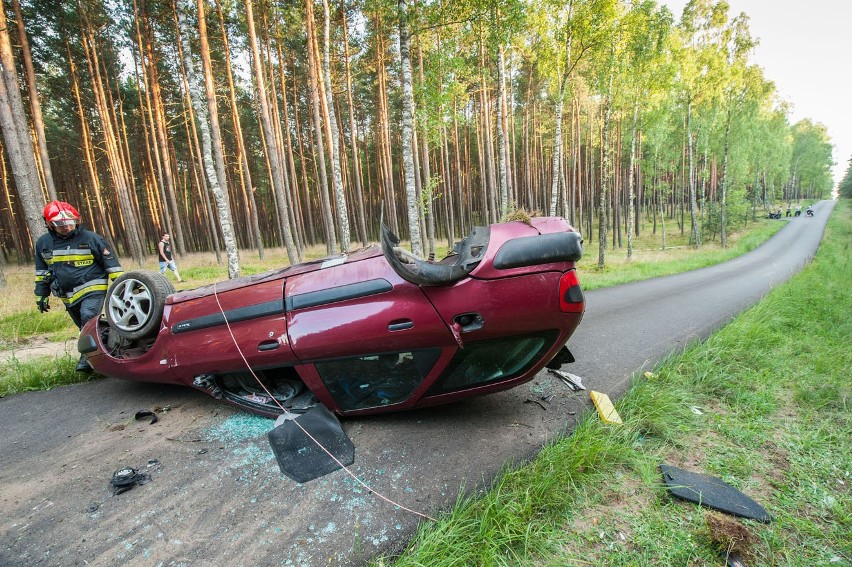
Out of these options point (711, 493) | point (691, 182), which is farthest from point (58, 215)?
point (691, 182)

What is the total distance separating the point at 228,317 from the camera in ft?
8.46

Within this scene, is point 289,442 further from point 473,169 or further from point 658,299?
point 473,169

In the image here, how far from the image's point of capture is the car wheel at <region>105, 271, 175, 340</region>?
2854 millimetres

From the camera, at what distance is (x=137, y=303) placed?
2.94 metres

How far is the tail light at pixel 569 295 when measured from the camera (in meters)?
2.14

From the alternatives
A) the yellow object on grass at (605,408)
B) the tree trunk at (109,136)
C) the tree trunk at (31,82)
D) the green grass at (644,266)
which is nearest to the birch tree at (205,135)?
the tree trunk at (31,82)

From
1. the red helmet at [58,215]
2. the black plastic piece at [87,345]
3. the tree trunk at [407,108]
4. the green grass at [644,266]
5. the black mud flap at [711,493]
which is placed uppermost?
the tree trunk at [407,108]

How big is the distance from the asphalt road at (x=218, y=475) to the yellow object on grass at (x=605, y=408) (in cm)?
9

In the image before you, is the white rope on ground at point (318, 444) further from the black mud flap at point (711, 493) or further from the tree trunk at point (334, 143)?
the tree trunk at point (334, 143)

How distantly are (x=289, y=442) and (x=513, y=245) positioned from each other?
185cm

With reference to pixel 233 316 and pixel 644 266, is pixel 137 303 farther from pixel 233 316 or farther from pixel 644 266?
pixel 644 266

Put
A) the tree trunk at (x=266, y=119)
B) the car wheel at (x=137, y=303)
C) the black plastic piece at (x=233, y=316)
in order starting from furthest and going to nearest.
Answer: the tree trunk at (x=266, y=119), the car wheel at (x=137, y=303), the black plastic piece at (x=233, y=316)

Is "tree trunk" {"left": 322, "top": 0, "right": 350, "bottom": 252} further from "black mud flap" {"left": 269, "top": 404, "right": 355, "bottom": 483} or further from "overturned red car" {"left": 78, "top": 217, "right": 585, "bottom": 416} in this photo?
"black mud flap" {"left": 269, "top": 404, "right": 355, "bottom": 483}

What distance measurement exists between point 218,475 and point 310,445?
0.51 meters
